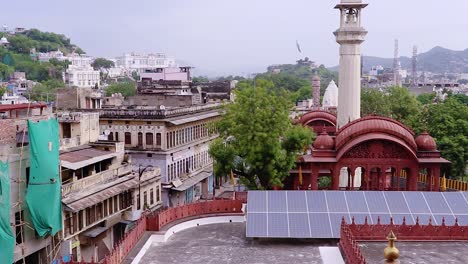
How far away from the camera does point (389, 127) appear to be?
3033 centimetres

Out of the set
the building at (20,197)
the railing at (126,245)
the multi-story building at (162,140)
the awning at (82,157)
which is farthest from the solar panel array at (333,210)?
the multi-story building at (162,140)

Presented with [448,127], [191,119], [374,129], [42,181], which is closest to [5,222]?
[42,181]

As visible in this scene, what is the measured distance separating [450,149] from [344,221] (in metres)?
29.0

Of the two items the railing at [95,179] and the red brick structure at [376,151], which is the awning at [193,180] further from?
the red brick structure at [376,151]

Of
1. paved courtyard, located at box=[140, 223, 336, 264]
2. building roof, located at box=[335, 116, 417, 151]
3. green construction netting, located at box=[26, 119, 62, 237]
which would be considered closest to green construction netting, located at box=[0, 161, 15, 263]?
green construction netting, located at box=[26, 119, 62, 237]

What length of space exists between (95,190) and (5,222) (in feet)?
26.7

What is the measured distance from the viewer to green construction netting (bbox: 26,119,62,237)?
93.6ft

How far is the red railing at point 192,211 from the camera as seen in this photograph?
23.8 metres

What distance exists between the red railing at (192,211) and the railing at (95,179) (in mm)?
8515

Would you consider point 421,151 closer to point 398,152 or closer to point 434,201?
point 398,152

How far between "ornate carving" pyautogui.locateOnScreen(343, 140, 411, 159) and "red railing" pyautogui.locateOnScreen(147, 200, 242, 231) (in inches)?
296

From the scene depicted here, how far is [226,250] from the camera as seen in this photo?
875 inches

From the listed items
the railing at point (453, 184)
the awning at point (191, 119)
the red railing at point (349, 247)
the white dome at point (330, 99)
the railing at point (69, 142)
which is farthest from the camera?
the white dome at point (330, 99)

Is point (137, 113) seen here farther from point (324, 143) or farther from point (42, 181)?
point (324, 143)
